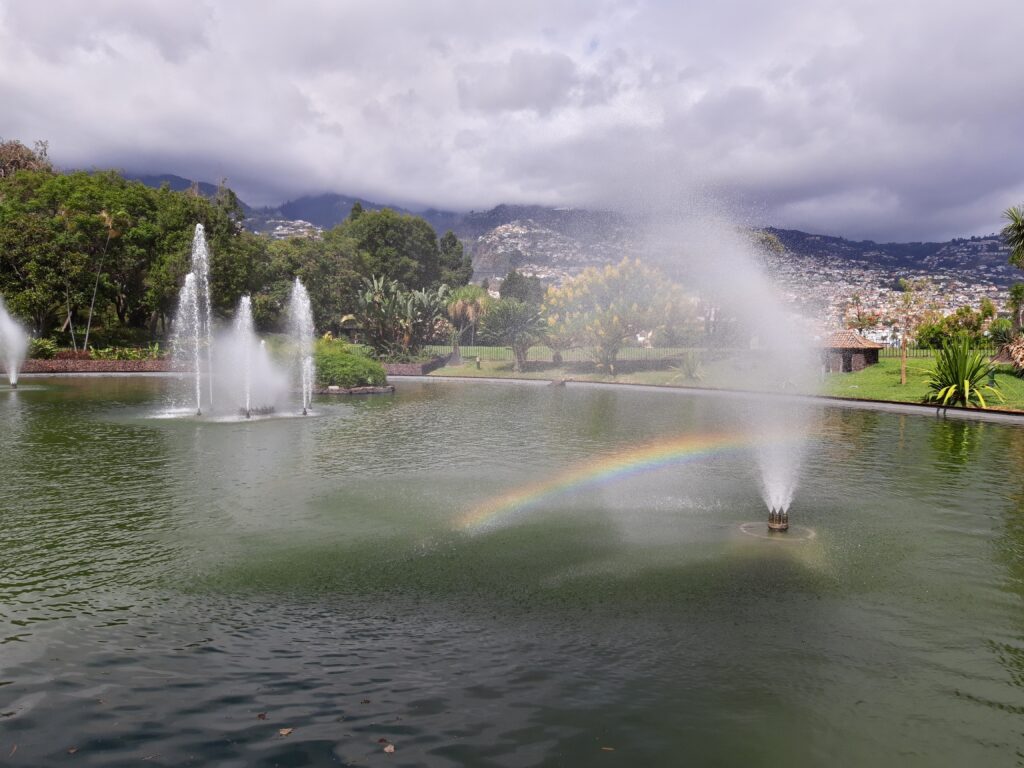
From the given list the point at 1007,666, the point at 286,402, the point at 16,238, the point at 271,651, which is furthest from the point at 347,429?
the point at 16,238

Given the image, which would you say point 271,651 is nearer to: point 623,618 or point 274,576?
point 274,576

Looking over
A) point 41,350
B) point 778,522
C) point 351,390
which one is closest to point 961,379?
point 778,522

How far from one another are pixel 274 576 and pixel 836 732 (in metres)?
6.46

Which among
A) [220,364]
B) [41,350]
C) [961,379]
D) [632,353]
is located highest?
[632,353]

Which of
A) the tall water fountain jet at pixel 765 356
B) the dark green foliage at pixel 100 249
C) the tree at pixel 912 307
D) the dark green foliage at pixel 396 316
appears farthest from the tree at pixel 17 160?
the tree at pixel 912 307

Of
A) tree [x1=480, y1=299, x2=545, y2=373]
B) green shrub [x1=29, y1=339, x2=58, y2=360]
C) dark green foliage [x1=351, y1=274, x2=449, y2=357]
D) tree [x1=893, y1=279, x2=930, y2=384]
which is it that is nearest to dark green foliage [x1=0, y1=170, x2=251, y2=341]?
green shrub [x1=29, y1=339, x2=58, y2=360]

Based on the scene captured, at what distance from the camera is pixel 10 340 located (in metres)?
48.0

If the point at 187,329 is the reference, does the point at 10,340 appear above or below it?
below

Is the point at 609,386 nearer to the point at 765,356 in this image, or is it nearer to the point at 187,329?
the point at 765,356

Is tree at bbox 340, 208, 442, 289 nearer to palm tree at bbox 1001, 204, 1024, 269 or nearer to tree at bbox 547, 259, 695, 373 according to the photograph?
tree at bbox 547, 259, 695, 373

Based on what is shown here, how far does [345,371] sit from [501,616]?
3175 centimetres

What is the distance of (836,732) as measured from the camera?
5.30 meters

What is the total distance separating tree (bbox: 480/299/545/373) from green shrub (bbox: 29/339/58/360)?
3200 centimetres

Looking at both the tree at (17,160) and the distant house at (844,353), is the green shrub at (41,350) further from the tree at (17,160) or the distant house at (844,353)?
the distant house at (844,353)
